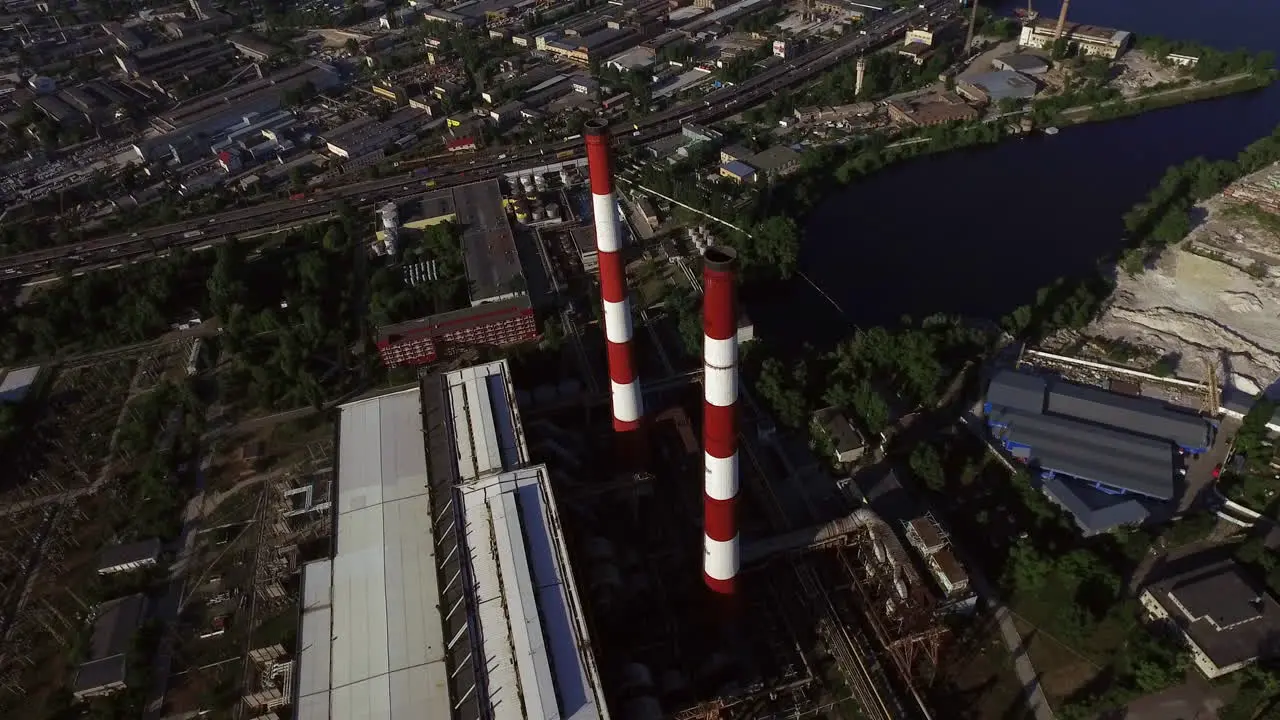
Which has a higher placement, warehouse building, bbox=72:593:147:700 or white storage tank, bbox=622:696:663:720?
white storage tank, bbox=622:696:663:720

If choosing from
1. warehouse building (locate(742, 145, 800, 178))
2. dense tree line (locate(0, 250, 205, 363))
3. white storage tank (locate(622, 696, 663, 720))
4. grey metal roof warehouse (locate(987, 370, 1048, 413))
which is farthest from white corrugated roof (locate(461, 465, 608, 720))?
warehouse building (locate(742, 145, 800, 178))

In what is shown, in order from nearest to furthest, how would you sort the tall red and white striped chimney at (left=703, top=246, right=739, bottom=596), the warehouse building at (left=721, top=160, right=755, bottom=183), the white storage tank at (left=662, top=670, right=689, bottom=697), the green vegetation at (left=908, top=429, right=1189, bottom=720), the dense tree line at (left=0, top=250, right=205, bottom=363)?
the tall red and white striped chimney at (left=703, top=246, right=739, bottom=596) → the green vegetation at (left=908, top=429, right=1189, bottom=720) → the white storage tank at (left=662, top=670, right=689, bottom=697) → the dense tree line at (left=0, top=250, right=205, bottom=363) → the warehouse building at (left=721, top=160, right=755, bottom=183)

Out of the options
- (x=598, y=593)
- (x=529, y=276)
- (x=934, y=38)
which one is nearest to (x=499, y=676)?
(x=598, y=593)

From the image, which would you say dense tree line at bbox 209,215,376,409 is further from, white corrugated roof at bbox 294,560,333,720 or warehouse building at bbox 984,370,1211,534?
warehouse building at bbox 984,370,1211,534

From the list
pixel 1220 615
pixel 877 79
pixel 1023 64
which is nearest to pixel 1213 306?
A: pixel 1220 615

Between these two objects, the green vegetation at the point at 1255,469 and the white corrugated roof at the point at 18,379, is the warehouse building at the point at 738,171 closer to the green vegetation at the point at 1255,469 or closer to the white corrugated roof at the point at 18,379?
the green vegetation at the point at 1255,469

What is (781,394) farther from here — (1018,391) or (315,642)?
(315,642)

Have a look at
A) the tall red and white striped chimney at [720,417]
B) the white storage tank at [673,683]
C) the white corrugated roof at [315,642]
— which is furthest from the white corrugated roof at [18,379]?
the tall red and white striped chimney at [720,417]
